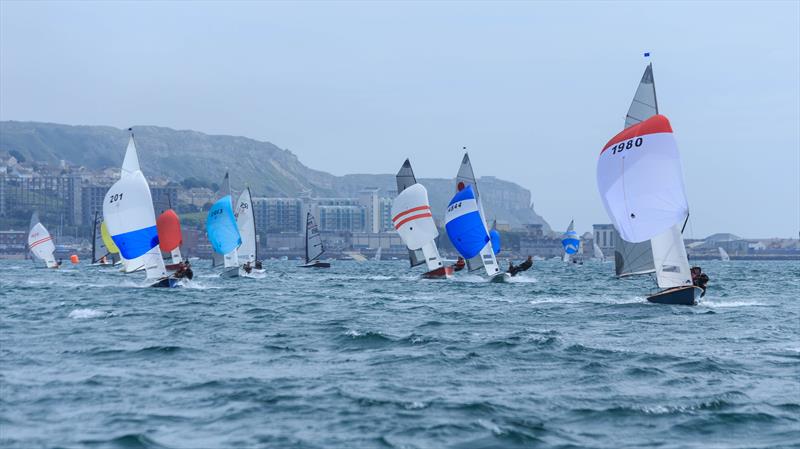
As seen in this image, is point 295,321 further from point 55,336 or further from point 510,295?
point 510,295

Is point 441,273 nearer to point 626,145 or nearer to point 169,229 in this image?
point 169,229

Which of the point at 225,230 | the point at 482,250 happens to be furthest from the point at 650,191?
the point at 225,230

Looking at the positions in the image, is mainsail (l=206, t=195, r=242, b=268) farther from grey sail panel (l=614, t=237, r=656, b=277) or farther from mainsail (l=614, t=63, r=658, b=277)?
mainsail (l=614, t=63, r=658, b=277)

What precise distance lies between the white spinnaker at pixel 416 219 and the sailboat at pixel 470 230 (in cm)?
299

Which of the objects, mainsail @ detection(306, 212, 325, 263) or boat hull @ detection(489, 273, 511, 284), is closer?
boat hull @ detection(489, 273, 511, 284)

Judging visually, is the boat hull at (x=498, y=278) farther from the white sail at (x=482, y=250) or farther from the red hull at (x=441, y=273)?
the red hull at (x=441, y=273)

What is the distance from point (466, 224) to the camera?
217 ft

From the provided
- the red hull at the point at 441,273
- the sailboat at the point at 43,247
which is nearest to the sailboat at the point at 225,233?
the red hull at the point at 441,273

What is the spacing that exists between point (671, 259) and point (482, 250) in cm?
2657

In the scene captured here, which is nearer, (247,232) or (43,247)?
(247,232)

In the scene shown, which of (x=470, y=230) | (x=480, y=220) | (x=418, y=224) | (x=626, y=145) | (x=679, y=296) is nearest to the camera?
(x=626, y=145)

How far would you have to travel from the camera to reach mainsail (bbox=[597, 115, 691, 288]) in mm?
39562

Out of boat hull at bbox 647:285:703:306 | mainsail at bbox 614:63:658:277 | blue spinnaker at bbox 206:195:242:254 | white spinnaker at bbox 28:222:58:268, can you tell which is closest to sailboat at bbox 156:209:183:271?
blue spinnaker at bbox 206:195:242:254

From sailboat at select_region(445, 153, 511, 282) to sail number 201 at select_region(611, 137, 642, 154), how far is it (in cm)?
2406
